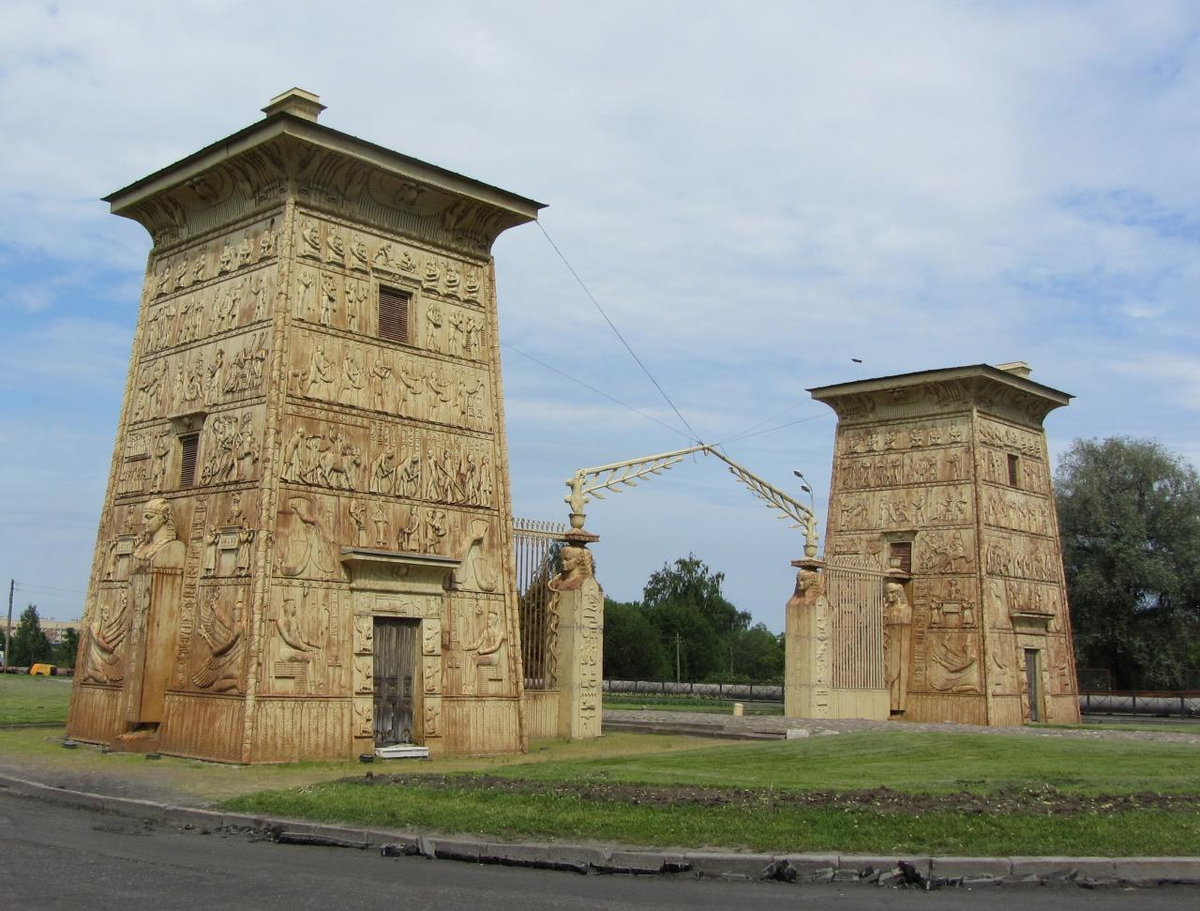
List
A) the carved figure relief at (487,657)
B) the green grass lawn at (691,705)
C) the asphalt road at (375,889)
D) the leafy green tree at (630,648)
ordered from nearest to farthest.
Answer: the asphalt road at (375,889)
the carved figure relief at (487,657)
the green grass lawn at (691,705)
the leafy green tree at (630,648)

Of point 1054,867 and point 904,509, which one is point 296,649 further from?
point 904,509

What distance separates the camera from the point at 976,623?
2942 cm

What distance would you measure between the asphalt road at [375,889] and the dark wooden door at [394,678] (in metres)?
7.83

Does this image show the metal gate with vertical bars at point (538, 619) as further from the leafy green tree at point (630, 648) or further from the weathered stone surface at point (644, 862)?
the leafy green tree at point (630, 648)

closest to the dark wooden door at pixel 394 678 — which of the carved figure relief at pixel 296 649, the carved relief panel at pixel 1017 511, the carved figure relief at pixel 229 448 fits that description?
the carved figure relief at pixel 296 649

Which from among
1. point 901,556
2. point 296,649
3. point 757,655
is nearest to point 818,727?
point 901,556

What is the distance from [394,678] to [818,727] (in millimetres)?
10099

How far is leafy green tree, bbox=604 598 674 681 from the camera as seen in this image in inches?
2625

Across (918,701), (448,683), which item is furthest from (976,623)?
(448,683)

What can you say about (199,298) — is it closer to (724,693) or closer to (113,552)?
(113,552)

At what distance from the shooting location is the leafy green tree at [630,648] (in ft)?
219

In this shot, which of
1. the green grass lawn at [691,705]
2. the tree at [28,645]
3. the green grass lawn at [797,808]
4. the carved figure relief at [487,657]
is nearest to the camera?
the green grass lawn at [797,808]

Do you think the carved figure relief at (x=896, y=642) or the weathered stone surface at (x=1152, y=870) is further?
the carved figure relief at (x=896, y=642)

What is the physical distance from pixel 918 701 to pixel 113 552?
764 inches
